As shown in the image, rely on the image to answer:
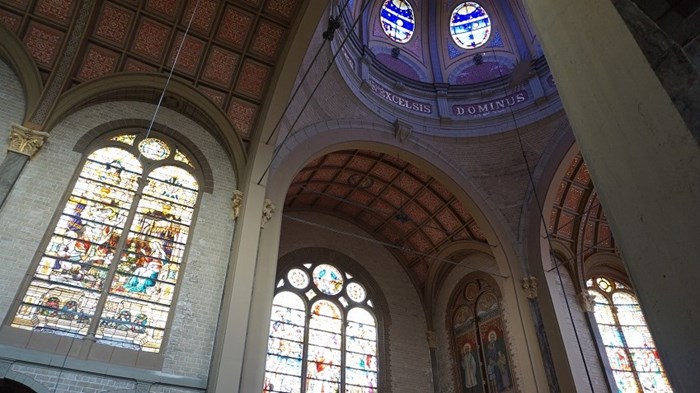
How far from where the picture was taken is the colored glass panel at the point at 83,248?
24.2 ft

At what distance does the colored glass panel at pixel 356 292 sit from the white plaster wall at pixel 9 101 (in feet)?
30.1

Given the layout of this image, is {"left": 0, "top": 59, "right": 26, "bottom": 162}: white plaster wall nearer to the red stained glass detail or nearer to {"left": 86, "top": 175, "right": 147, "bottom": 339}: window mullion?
the red stained glass detail

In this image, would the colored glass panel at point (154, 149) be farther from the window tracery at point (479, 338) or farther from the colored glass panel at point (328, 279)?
the window tracery at point (479, 338)

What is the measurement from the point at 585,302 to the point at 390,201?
19.0 ft

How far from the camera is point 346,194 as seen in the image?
14.7 metres

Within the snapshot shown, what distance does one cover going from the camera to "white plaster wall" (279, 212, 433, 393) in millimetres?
13617

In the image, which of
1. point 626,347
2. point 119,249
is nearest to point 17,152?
point 119,249

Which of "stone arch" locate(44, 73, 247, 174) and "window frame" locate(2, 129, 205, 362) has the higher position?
"stone arch" locate(44, 73, 247, 174)

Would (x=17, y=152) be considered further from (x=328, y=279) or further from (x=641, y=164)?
(x=641, y=164)

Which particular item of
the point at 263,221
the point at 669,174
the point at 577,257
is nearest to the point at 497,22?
the point at 577,257

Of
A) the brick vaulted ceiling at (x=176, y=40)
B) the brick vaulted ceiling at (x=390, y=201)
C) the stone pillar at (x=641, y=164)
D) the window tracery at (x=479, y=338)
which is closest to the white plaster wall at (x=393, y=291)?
the brick vaulted ceiling at (x=390, y=201)

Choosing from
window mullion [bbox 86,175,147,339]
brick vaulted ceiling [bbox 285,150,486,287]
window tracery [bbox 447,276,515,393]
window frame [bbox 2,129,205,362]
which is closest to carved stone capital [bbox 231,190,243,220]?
window frame [bbox 2,129,205,362]

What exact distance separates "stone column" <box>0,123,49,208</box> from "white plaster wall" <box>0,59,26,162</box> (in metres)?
0.19

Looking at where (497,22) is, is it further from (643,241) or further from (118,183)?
(643,241)
